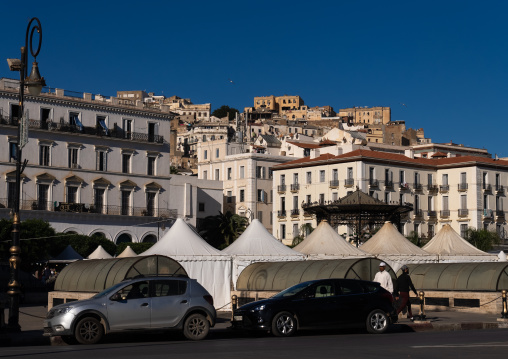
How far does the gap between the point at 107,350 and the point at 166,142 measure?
6856cm

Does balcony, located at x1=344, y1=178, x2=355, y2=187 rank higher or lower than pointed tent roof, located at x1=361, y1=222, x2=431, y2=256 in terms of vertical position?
higher

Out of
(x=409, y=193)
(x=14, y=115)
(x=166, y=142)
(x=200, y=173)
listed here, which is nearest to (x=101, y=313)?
(x=14, y=115)

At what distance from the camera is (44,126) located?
79250 mm

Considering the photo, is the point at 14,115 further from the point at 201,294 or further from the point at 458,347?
the point at 458,347

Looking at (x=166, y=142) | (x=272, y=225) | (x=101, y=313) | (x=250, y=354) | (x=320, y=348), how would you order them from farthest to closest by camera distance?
(x=272, y=225), (x=166, y=142), (x=101, y=313), (x=320, y=348), (x=250, y=354)

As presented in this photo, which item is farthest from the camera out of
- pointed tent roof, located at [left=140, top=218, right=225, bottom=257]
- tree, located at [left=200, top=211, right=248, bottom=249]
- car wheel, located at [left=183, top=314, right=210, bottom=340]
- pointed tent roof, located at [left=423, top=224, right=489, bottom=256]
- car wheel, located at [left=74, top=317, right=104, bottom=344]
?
tree, located at [left=200, top=211, right=248, bottom=249]

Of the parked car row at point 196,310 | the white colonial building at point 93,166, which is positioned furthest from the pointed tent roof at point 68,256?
the parked car row at point 196,310

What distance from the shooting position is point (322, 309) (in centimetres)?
2433

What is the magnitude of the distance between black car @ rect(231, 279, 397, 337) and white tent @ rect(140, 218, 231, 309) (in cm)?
1424

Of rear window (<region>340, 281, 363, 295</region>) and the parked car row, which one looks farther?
rear window (<region>340, 281, 363, 295</region>)

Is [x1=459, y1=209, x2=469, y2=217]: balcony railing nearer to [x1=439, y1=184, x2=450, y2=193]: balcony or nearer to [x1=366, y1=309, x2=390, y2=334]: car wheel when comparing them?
[x1=439, y1=184, x2=450, y2=193]: balcony

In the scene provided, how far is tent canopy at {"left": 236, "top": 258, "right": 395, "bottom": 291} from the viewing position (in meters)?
33.3

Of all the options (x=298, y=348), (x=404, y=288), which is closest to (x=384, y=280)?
(x=404, y=288)

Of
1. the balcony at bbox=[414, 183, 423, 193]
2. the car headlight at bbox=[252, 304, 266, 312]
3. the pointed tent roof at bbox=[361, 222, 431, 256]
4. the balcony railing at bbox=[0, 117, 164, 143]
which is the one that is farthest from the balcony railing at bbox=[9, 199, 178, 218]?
the car headlight at bbox=[252, 304, 266, 312]
